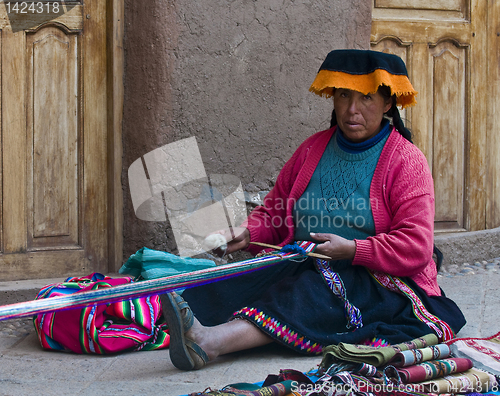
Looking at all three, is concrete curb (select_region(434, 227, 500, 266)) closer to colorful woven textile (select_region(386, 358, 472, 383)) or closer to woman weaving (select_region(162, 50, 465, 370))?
woman weaving (select_region(162, 50, 465, 370))

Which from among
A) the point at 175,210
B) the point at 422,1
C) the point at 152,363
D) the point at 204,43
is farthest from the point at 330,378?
the point at 422,1

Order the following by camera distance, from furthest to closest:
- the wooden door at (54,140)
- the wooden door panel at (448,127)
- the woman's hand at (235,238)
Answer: the wooden door panel at (448,127) → the wooden door at (54,140) → the woman's hand at (235,238)

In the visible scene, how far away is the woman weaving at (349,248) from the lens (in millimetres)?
2316

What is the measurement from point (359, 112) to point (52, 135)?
183 cm

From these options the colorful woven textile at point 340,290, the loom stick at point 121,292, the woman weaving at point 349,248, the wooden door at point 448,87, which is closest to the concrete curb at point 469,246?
the wooden door at point 448,87

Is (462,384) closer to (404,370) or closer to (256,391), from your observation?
(404,370)

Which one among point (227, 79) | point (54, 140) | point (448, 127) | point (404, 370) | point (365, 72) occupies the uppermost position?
point (227, 79)

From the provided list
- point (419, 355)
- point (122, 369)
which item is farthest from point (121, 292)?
point (419, 355)

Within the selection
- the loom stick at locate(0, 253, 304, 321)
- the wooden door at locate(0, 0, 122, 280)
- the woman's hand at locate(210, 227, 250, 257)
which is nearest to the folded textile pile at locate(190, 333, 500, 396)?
the loom stick at locate(0, 253, 304, 321)

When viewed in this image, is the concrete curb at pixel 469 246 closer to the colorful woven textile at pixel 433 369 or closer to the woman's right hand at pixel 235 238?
the woman's right hand at pixel 235 238

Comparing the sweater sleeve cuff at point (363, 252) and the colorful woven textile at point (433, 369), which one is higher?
the sweater sleeve cuff at point (363, 252)

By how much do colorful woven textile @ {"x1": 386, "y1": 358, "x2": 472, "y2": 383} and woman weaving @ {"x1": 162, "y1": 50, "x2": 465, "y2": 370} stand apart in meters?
0.32

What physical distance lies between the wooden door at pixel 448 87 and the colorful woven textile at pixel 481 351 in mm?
2152

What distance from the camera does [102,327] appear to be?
2.49 m
